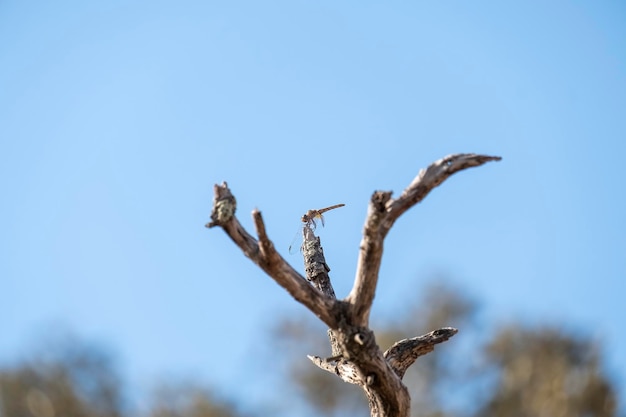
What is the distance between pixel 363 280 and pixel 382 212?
54 cm

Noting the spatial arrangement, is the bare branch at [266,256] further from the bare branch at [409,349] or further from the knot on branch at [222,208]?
the bare branch at [409,349]

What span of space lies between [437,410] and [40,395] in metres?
14.4

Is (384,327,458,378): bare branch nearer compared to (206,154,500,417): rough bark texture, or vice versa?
(206,154,500,417): rough bark texture

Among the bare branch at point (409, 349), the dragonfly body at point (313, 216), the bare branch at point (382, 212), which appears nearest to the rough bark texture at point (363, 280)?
the bare branch at point (382, 212)

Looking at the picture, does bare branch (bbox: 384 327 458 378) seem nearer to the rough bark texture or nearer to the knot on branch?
the rough bark texture

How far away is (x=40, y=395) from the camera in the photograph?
94.2ft

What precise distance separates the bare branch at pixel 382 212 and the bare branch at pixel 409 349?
3.51ft

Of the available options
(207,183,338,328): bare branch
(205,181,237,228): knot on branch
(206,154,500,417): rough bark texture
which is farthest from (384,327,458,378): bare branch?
(205,181,237,228): knot on branch

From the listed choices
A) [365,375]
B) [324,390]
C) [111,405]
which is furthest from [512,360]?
[365,375]

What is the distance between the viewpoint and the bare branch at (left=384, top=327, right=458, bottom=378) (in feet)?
22.2

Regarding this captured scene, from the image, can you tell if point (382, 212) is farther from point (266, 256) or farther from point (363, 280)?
point (266, 256)

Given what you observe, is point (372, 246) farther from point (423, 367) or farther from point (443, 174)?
point (423, 367)

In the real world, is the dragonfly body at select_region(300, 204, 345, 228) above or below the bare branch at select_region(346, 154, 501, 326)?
above

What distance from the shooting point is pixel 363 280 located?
5.75 metres
